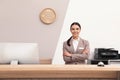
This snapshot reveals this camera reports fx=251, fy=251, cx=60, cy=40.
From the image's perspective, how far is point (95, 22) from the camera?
577 centimetres

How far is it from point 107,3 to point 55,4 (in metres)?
1.21

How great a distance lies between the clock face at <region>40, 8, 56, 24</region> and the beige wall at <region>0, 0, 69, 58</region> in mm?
69

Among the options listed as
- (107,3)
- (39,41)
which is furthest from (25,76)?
(107,3)

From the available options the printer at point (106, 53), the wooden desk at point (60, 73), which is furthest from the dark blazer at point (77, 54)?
the printer at point (106, 53)

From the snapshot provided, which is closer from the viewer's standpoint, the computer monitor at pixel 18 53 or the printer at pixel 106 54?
the computer monitor at pixel 18 53

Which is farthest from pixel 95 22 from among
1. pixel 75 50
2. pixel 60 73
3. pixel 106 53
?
pixel 60 73

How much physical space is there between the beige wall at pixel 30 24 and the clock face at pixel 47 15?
0.07 meters

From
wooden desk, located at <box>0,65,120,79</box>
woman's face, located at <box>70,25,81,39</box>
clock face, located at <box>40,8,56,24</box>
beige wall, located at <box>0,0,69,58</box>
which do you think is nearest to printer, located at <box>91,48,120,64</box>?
beige wall, located at <box>0,0,69,58</box>

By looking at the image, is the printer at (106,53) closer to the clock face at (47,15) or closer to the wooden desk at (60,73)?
the clock face at (47,15)

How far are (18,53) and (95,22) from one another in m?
2.92

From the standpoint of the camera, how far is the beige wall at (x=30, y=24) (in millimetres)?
5613

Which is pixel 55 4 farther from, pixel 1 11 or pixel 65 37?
pixel 1 11

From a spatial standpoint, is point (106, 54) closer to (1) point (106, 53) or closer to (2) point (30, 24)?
(1) point (106, 53)

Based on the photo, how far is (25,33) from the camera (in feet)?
18.5
